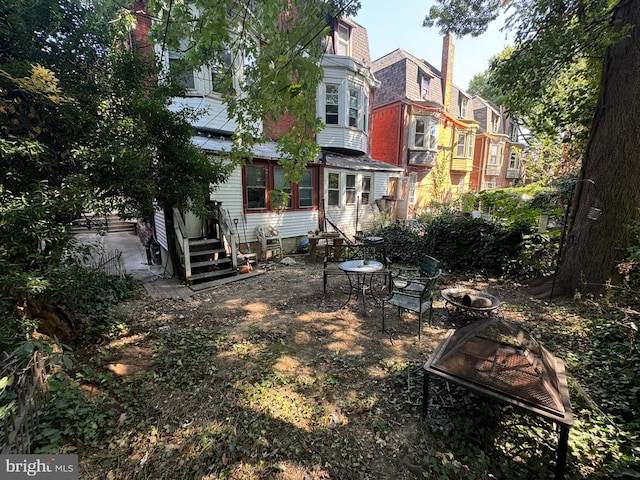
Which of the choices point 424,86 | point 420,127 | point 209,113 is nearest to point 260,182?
point 209,113

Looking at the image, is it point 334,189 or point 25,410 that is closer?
point 25,410

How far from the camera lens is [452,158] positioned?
2009cm

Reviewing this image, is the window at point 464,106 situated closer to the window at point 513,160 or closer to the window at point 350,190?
the window at point 513,160

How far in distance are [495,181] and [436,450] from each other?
97.4ft

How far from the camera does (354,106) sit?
12.6m

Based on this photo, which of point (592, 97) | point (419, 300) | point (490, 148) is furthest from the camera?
point (490, 148)

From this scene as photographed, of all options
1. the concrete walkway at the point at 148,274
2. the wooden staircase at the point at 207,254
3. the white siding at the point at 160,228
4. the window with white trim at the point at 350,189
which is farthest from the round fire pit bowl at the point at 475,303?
the window with white trim at the point at 350,189

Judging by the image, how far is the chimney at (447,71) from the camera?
18234 millimetres

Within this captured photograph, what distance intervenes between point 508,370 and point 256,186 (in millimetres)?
8463

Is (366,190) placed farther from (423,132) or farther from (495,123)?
(495,123)

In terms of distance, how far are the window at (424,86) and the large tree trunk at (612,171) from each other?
14159mm

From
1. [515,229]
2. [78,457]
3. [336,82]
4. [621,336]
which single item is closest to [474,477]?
[78,457]

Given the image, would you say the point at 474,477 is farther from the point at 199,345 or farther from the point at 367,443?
the point at 199,345

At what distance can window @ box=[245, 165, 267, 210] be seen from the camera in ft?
30.2
